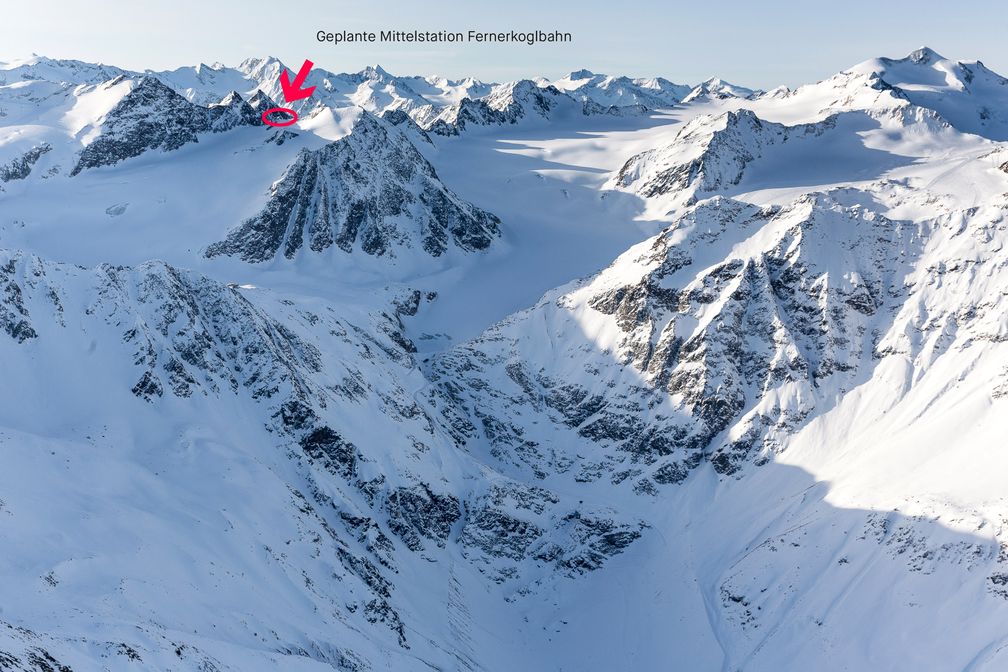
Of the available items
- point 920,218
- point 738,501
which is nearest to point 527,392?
point 738,501

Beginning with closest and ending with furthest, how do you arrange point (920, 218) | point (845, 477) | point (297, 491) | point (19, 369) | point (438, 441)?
point (19, 369)
point (297, 491)
point (845, 477)
point (438, 441)
point (920, 218)

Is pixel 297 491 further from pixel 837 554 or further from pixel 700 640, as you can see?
pixel 837 554

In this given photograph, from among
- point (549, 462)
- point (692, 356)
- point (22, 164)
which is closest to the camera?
point (549, 462)

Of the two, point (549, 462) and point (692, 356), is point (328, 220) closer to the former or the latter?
point (549, 462)

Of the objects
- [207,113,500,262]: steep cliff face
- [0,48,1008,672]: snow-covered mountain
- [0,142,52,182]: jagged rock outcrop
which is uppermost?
[0,142,52,182]: jagged rock outcrop

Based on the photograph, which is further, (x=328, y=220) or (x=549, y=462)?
(x=328, y=220)

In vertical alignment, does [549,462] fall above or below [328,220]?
below

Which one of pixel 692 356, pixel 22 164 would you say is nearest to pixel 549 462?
pixel 692 356

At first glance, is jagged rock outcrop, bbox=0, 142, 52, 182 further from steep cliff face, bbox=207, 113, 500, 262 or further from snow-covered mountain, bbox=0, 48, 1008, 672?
steep cliff face, bbox=207, 113, 500, 262

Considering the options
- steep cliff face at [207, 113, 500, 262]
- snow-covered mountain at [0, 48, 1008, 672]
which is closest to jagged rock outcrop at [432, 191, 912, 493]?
snow-covered mountain at [0, 48, 1008, 672]

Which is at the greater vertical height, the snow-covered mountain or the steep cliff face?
the steep cliff face

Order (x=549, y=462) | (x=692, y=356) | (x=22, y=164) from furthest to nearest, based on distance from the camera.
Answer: (x=22, y=164)
(x=692, y=356)
(x=549, y=462)
